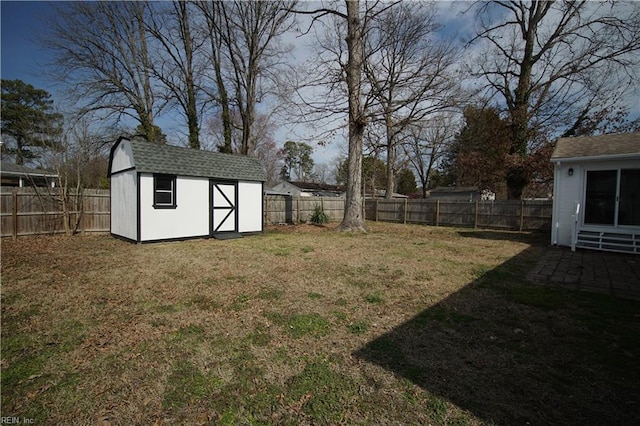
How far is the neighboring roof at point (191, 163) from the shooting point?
9.41m

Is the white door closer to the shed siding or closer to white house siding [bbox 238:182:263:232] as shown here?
white house siding [bbox 238:182:263:232]

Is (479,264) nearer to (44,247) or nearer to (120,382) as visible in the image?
(120,382)

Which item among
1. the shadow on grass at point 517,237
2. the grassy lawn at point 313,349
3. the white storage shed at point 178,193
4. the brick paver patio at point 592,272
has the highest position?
the white storage shed at point 178,193

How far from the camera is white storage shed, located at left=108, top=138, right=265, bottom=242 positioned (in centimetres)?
940

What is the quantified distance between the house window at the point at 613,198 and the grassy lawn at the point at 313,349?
522 cm

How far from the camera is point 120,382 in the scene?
2395 millimetres

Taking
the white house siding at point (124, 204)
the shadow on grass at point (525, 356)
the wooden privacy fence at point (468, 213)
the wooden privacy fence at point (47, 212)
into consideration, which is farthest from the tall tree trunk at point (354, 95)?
the wooden privacy fence at point (47, 212)

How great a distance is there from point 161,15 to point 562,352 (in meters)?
22.0

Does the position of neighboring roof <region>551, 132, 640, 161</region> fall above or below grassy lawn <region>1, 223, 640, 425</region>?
above

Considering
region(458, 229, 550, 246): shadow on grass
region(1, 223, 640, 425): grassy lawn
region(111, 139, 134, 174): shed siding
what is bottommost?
region(1, 223, 640, 425): grassy lawn

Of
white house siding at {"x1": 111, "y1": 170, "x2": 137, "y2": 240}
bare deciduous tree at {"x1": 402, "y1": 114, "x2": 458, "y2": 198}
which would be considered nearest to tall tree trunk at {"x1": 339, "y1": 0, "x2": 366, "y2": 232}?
bare deciduous tree at {"x1": 402, "y1": 114, "x2": 458, "y2": 198}

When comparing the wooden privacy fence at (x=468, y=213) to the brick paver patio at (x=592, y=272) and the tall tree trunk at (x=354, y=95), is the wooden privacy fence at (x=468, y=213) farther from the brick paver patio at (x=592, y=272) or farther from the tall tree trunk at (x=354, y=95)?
the tall tree trunk at (x=354, y=95)

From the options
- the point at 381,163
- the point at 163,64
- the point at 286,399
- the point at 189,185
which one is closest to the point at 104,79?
the point at 163,64

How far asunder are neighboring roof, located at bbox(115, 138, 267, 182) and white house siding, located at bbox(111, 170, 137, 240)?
26.4 inches
